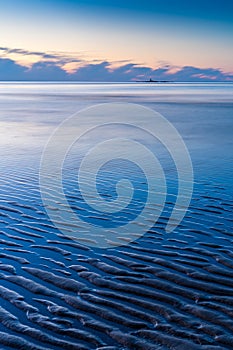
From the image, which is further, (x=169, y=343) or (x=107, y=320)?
(x=107, y=320)

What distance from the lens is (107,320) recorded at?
5227 mm

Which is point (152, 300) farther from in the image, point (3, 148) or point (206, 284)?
point (3, 148)

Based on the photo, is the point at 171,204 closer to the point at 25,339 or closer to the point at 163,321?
the point at 163,321

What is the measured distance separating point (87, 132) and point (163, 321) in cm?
→ 2082

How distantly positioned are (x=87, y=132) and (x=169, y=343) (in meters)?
21.3

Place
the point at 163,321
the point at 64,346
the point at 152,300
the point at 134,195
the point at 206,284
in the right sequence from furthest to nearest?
the point at 134,195 < the point at 206,284 < the point at 152,300 < the point at 163,321 < the point at 64,346

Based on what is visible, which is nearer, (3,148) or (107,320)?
(107,320)

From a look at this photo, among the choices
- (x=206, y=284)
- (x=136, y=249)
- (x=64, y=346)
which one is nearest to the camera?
(x=64, y=346)

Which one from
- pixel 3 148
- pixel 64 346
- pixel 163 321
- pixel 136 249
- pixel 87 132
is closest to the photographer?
pixel 64 346

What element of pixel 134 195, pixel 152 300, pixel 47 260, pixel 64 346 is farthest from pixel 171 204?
pixel 64 346

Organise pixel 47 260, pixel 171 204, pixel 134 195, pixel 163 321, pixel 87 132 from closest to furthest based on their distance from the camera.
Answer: pixel 163 321 → pixel 47 260 → pixel 171 204 → pixel 134 195 → pixel 87 132

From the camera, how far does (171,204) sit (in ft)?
34.0

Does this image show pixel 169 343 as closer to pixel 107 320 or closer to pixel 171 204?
pixel 107 320

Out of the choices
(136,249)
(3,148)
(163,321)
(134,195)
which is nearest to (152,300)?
(163,321)
